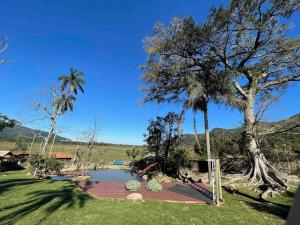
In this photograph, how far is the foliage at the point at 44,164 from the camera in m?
25.0

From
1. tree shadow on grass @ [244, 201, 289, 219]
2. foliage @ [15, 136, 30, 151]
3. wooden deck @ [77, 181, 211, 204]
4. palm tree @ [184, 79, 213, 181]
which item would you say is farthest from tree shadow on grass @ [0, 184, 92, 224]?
foliage @ [15, 136, 30, 151]

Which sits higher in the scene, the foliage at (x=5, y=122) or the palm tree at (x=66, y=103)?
the palm tree at (x=66, y=103)

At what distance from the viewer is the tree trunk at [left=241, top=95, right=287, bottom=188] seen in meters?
15.2

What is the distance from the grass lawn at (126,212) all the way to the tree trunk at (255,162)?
8.13ft

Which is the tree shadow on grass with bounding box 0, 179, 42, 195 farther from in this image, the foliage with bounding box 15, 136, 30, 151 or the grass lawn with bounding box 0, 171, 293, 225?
the foliage with bounding box 15, 136, 30, 151

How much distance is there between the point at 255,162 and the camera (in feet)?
53.8

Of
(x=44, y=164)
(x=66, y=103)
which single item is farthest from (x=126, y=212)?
(x=66, y=103)

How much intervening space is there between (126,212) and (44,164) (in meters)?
19.0

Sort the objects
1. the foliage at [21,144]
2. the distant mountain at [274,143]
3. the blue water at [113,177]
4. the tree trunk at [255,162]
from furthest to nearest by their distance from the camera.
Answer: the foliage at [21,144] → the blue water at [113,177] → the distant mountain at [274,143] → the tree trunk at [255,162]

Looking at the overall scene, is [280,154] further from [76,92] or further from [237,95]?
[76,92]

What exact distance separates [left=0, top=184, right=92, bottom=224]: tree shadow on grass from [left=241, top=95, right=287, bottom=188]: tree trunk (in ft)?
36.1

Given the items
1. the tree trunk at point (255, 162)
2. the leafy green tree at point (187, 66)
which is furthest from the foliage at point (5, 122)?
the tree trunk at point (255, 162)

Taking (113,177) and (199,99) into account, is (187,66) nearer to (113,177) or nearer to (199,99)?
(199,99)

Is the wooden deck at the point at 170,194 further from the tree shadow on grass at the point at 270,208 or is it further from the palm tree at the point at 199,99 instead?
the palm tree at the point at 199,99
